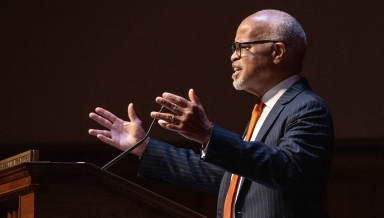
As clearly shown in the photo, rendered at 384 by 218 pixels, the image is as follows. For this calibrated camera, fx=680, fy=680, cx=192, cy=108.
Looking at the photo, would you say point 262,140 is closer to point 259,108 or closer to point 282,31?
point 259,108

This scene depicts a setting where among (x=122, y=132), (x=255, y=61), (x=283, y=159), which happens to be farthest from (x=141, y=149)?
(x=283, y=159)

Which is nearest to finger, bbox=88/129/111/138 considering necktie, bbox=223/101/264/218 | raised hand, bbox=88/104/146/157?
raised hand, bbox=88/104/146/157

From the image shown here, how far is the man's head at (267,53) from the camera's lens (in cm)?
231

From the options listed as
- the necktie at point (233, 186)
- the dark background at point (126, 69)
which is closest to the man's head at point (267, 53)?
the necktie at point (233, 186)

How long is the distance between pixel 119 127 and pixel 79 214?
22.8 inches

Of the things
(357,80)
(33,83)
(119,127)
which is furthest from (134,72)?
(119,127)

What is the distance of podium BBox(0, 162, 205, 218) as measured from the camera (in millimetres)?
1698

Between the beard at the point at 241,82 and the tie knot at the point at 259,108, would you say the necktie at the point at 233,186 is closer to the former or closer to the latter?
the tie knot at the point at 259,108

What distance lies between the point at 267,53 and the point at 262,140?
341mm

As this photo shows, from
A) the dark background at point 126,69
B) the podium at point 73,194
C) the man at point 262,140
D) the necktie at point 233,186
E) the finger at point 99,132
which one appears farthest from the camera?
the dark background at point 126,69

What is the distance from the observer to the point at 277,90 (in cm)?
230

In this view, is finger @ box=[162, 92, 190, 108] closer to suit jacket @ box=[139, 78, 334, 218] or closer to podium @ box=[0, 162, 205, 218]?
suit jacket @ box=[139, 78, 334, 218]

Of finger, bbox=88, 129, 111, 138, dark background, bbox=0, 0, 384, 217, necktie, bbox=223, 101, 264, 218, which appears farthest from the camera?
dark background, bbox=0, 0, 384, 217

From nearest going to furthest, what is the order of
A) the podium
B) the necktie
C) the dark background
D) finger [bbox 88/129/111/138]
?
the podium, the necktie, finger [bbox 88/129/111/138], the dark background
